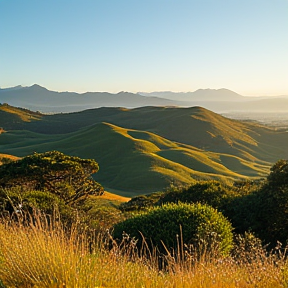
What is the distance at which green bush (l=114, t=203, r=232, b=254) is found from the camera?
1010 cm

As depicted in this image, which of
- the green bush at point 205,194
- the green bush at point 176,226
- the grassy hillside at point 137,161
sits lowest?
the grassy hillside at point 137,161

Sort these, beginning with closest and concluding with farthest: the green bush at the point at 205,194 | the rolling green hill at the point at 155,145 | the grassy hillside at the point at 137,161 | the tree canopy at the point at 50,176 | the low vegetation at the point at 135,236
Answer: the low vegetation at the point at 135,236 < the green bush at the point at 205,194 < the tree canopy at the point at 50,176 < the grassy hillside at the point at 137,161 < the rolling green hill at the point at 155,145

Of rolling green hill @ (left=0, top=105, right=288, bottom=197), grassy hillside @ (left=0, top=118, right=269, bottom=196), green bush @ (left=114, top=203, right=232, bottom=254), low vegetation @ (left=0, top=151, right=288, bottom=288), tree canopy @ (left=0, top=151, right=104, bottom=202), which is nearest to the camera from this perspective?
low vegetation @ (left=0, top=151, right=288, bottom=288)

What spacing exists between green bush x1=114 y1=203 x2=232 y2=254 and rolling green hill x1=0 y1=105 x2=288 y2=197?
36.2m

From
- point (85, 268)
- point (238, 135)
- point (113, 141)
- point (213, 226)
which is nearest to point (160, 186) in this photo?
point (113, 141)

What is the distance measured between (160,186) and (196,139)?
266 feet

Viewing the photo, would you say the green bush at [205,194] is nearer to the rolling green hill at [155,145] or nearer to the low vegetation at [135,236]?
the low vegetation at [135,236]

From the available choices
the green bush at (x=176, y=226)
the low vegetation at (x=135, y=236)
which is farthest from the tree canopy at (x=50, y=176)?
the green bush at (x=176, y=226)

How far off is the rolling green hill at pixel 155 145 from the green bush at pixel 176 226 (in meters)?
36.2

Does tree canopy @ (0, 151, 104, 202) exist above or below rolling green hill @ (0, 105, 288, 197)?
above

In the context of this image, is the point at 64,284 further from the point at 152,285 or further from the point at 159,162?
the point at 159,162

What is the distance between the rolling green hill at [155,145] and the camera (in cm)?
6856

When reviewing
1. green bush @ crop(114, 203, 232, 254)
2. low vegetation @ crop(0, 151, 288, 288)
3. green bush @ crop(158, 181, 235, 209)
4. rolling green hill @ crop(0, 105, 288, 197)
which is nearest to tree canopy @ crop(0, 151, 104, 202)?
low vegetation @ crop(0, 151, 288, 288)

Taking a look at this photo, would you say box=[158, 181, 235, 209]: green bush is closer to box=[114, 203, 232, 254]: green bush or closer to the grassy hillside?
box=[114, 203, 232, 254]: green bush
